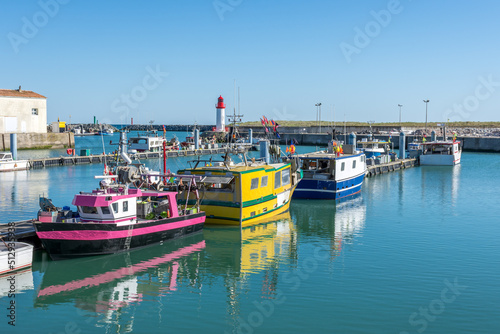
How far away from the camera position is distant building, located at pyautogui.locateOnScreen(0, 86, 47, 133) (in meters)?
81.9

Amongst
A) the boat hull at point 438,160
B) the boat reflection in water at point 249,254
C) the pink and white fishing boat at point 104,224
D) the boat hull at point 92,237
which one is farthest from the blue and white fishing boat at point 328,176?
the boat hull at point 438,160

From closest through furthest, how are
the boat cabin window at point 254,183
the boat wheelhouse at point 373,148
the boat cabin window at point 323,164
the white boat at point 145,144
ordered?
the boat cabin window at point 254,183, the boat cabin window at point 323,164, the boat wheelhouse at point 373,148, the white boat at point 145,144

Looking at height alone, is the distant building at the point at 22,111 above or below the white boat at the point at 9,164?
above

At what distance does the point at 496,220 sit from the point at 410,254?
38.9 ft

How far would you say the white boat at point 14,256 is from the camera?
64.1 ft

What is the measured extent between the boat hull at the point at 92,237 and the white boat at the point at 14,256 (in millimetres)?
828

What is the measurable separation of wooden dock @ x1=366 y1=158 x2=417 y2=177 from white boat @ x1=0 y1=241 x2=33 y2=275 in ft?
→ 139

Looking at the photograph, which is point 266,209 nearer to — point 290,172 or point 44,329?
point 290,172

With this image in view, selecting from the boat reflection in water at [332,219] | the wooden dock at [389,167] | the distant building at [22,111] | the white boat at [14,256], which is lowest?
the boat reflection in water at [332,219]

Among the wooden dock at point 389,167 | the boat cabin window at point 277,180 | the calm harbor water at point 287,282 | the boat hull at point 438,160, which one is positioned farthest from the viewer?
the boat hull at point 438,160

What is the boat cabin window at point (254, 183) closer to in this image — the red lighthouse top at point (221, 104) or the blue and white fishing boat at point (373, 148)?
the blue and white fishing boat at point (373, 148)

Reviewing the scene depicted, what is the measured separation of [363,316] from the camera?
16.7 meters

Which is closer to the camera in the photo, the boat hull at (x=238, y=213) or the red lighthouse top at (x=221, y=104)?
the boat hull at (x=238, y=213)

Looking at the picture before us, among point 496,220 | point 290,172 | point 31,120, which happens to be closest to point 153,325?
point 290,172
